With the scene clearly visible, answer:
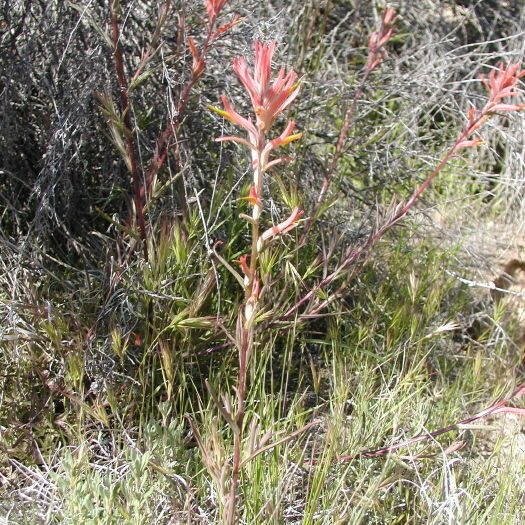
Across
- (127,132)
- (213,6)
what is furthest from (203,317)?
(213,6)

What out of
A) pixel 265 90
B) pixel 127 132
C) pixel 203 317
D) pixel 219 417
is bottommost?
pixel 219 417

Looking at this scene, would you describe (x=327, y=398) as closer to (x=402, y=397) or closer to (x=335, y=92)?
(x=402, y=397)

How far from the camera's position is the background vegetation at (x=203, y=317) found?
8.64 feet

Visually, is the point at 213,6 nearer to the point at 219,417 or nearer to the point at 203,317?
the point at 203,317

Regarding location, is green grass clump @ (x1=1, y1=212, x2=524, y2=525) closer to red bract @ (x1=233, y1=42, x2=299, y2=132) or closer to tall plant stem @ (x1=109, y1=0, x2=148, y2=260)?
tall plant stem @ (x1=109, y1=0, x2=148, y2=260)

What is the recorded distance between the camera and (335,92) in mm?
4207

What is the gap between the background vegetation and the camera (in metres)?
2.63

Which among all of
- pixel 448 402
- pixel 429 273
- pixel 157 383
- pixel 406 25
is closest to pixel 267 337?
pixel 157 383

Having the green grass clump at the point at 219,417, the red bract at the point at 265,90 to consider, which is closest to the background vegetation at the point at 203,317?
the green grass clump at the point at 219,417

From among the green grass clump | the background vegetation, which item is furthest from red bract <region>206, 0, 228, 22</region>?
the green grass clump

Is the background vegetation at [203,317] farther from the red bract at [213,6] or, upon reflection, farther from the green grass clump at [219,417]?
the red bract at [213,6]

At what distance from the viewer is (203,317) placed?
2.83 m

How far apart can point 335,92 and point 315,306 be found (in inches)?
59.8

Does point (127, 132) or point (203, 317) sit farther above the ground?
point (127, 132)
